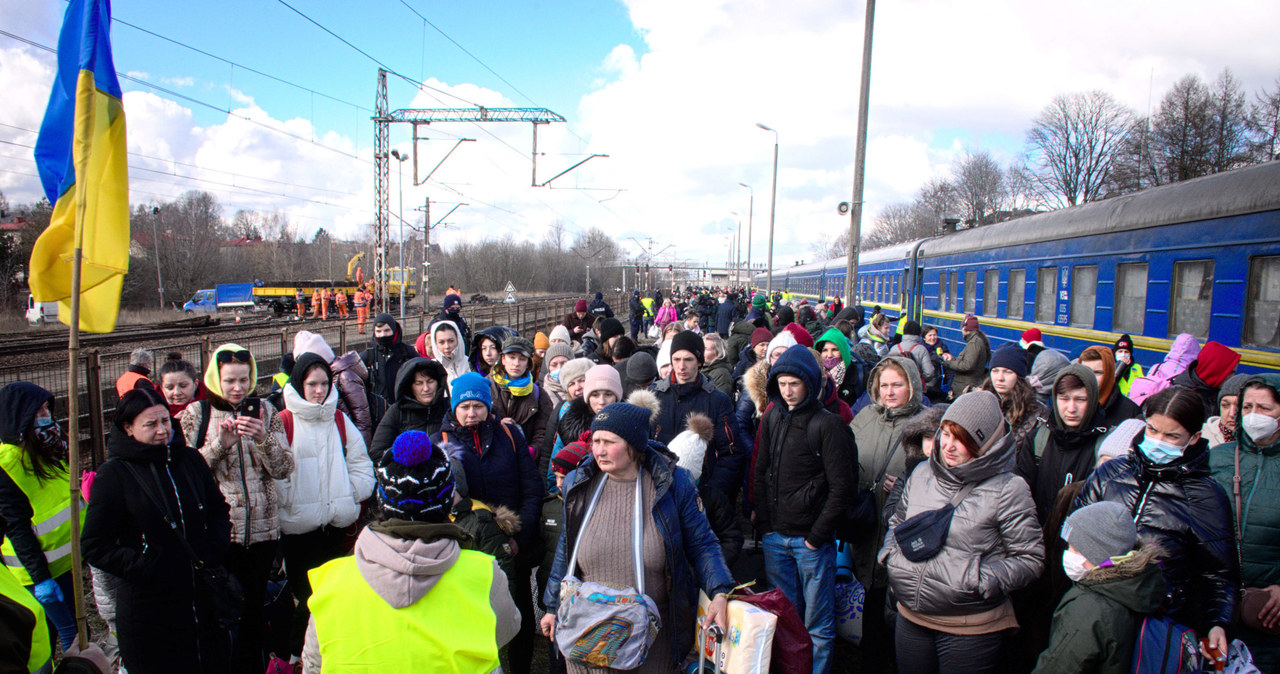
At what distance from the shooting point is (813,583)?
379 centimetres

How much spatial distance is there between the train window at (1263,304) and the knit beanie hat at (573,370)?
6536 millimetres

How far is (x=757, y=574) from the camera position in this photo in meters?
5.25

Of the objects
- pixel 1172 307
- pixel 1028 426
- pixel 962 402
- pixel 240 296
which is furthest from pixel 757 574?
pixel 240 296

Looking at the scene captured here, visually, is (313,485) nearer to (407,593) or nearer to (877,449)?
(407,593)

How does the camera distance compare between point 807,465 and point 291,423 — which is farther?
point 291,423

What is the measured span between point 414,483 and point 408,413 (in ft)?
7.38

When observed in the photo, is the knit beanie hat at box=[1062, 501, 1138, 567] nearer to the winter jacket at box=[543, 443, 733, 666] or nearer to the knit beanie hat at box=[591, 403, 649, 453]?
the winter jacket at box=[543, 443, 733, 666]

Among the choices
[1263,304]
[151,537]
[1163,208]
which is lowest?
[151,537]

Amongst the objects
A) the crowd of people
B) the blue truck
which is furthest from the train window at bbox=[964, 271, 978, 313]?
the blue truck

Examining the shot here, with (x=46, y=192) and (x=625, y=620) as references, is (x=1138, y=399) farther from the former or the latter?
(x=46, y=192)

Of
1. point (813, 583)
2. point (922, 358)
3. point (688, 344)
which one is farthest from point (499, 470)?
point (922, 358)

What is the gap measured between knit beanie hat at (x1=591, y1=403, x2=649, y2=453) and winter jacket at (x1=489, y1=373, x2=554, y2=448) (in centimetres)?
215

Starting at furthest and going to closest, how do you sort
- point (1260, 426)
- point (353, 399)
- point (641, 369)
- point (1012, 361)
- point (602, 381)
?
point (353, 399) < point (641, 369) < point (1012, 361) < point (602, 381) < point (1260, 426)

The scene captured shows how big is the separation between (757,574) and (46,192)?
16.0ft
